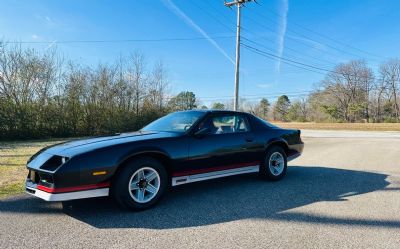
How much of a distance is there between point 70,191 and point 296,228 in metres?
2.71

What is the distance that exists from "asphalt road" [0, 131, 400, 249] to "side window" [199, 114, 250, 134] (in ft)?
3.39

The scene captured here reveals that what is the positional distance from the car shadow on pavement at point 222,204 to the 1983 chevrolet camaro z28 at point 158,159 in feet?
0.99

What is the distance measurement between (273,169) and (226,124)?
1.43 metres

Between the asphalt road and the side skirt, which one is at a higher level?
the side skirt

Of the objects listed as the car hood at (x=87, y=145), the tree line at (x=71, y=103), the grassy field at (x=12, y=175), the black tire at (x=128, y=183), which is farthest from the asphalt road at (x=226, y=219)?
the tree line at (x=71, y=103)

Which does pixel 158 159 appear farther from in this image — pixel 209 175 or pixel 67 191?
pixel 67 191

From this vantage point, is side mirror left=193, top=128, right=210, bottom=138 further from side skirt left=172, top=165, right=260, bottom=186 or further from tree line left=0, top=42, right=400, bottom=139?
tree line left=0, top=42, right=400, bottom=139

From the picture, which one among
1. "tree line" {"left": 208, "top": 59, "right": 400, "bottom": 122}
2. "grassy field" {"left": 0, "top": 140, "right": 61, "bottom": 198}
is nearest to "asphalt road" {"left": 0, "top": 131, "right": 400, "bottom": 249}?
"grassy field" {"left": 0, "top": 140, "right": 61, "bottom": 198}

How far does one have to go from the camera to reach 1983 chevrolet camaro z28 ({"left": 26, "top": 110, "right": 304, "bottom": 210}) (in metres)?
3.86

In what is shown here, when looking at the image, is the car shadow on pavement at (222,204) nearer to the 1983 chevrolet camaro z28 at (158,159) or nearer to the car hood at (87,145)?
the 1983 chevrolet camaro z28 at (158,159)

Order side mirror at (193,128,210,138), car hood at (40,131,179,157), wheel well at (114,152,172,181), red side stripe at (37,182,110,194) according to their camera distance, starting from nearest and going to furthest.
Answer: red side stripe at (37,182,110,194) → car hood at (40,131,179,157) → wheel well at (114,152,172,181) → side mirror at (193,128,210,138)

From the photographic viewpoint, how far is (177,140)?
15.5 ft

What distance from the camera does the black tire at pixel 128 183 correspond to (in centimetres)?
410

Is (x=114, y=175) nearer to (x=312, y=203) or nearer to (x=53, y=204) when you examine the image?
(x=53, y=204)
